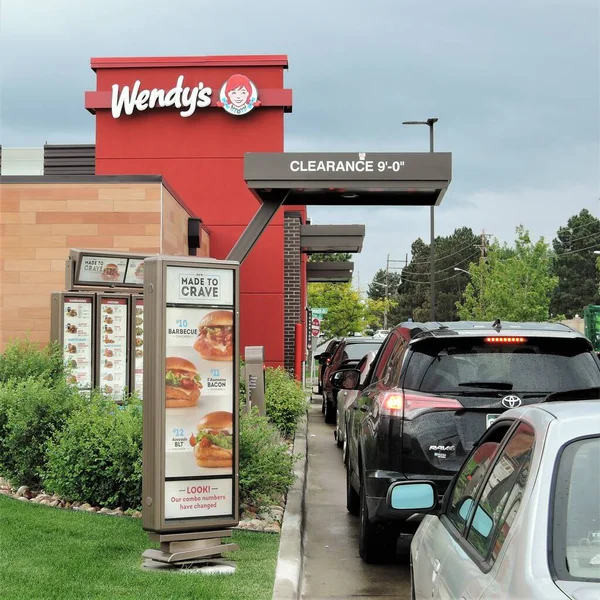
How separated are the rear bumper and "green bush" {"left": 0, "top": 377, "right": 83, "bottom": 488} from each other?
12.2 feet

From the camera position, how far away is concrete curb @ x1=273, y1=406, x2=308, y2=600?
262 inches

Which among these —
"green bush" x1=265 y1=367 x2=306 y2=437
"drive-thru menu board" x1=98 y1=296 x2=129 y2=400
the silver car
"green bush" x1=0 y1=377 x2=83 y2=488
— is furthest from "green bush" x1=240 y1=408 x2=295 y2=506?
"green bush" x1=265 y1=367 x2=306 y2=437

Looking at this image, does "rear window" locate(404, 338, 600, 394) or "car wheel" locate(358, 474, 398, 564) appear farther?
"car wheel" locate(358, 474, 398, 564)

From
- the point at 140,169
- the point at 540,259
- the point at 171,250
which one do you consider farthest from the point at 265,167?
the point at 540,259

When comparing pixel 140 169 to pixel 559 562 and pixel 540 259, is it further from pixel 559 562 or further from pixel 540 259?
pixel 540 259

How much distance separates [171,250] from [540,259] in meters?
52.8

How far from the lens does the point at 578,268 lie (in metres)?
102

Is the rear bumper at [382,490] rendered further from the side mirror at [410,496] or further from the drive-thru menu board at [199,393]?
the side mirror at [410,496]

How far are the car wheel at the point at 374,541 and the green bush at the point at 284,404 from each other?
735 cm

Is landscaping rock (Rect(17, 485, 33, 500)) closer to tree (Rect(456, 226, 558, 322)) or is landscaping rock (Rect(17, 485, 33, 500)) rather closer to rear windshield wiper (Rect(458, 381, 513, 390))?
rear windshield wiper (Rect(458, 381, 513, 390))

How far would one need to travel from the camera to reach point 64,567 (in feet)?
22.3

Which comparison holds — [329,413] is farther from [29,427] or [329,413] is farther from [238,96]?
[29,427]

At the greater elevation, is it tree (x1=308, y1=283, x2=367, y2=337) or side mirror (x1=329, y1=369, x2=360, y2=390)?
tree (x1=308, y1=283, x2=367, y2=337)

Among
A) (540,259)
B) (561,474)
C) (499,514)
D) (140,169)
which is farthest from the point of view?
(540,259)
